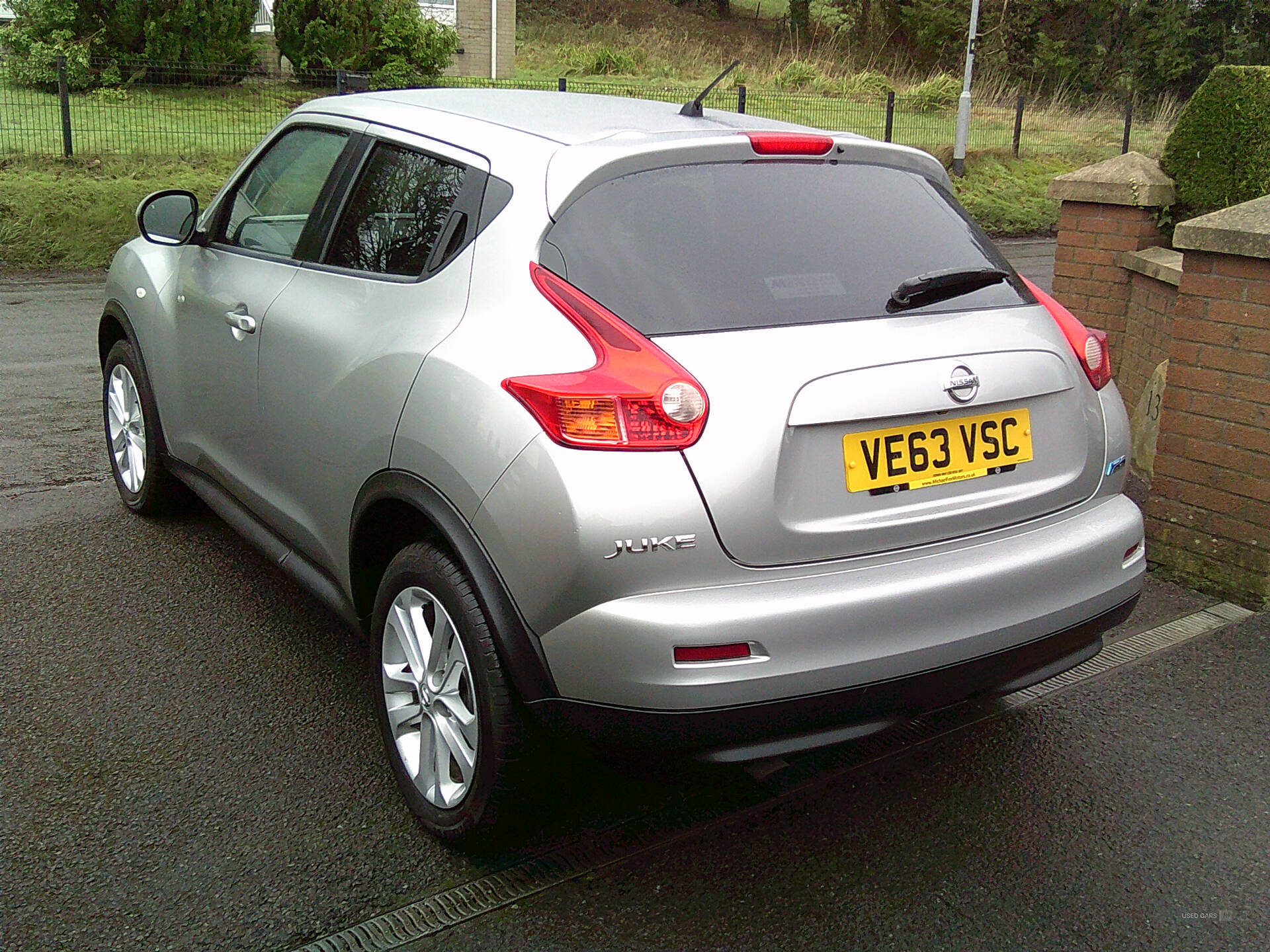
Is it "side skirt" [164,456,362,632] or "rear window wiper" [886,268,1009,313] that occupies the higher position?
"rear window wiper" [886,268,1009,313]

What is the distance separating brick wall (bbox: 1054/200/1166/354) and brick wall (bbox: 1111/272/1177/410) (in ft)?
0.20

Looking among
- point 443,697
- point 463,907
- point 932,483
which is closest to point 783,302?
point 932,483

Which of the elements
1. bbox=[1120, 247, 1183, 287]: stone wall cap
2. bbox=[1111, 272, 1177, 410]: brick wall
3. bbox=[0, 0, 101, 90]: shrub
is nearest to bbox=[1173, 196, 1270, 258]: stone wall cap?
bbox=[1120, 247, 1183, 287]: stone wall cap

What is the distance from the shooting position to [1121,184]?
6137 millimetres

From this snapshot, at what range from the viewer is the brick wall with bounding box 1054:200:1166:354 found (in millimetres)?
6184

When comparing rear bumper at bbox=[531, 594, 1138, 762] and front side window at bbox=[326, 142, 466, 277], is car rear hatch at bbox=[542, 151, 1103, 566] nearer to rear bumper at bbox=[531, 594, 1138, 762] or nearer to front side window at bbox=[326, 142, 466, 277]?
rear bumper at bbox=[531, 594, 1138, 762]

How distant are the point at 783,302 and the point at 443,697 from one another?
1.19 meters

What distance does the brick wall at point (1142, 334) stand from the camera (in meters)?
5.77

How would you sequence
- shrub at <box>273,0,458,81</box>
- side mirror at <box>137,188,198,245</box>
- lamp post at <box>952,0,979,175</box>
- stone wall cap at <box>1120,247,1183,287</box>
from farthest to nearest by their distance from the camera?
lamp post at <box>952,0,979,175</box> → shrub at <box>273,0,458,81</box> → stone wall cap at <box>1120,247,1183,287</box> → side mirror at <box>137,188,198,245</box>

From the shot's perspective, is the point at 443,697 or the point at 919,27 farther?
the point at 919,27

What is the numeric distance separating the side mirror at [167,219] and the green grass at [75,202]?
9.20m

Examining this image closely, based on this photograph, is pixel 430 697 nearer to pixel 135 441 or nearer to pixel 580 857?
pixel 580 857

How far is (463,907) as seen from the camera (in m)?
2.69

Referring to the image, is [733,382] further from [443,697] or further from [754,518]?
[443,697]
